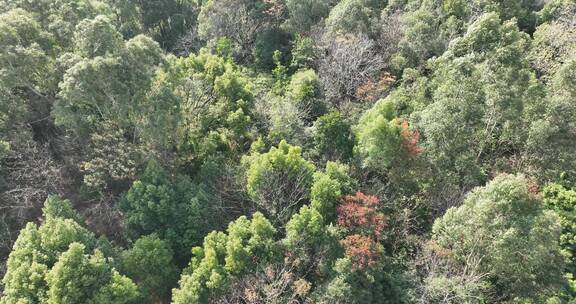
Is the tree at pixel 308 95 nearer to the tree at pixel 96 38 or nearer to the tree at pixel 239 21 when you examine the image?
the tree at pixel 239 21

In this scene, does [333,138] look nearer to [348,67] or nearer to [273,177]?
[273,177]

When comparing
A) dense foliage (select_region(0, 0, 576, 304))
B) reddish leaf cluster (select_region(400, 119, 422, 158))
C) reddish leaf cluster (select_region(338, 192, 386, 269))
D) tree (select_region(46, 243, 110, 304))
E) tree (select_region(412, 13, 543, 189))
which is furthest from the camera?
reddish leaf cluster (select_region(400, 119, 422, 158))

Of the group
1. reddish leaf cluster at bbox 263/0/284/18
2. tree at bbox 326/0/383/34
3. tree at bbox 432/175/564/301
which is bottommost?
tree at bbox 432/175/564/301

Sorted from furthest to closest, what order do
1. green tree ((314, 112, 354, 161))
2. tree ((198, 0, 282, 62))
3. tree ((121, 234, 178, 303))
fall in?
1. tree ((198, 0, 282, 62))
2. green tree ((314, 112, 354, 161))
3. tree ((121, 234, 178, 303))

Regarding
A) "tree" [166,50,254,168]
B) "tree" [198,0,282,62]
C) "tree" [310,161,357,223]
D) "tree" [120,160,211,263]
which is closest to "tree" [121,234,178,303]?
"tree" [120,160,211,263]

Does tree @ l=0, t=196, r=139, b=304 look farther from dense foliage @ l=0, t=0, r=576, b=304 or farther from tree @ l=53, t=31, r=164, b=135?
tree @ l=53, t=31, r=164, b=135

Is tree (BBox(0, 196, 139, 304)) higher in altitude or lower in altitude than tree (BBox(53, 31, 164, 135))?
lower

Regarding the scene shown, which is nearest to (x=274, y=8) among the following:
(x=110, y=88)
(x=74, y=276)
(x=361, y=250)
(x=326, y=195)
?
(x=110, y=88)
